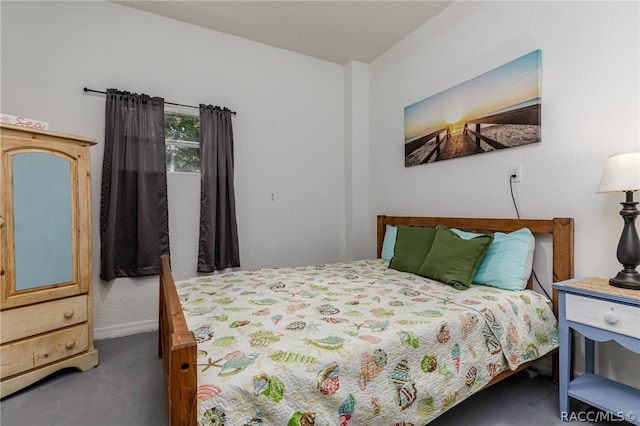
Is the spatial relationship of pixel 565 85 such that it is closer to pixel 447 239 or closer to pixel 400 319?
pixel 447 239

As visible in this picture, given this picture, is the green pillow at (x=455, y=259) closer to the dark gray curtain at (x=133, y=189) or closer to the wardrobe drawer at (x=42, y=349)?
the dark gray curtain at (x=133, y=189)

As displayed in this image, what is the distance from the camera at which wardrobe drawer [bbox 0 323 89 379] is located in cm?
176

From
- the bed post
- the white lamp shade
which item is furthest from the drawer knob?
the bed post

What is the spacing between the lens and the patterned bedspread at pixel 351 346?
37.9 inches

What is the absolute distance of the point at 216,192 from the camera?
2.95 m

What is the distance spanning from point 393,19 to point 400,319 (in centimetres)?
267

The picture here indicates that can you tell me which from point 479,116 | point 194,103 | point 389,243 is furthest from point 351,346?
point 194,103

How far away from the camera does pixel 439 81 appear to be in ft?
9.04

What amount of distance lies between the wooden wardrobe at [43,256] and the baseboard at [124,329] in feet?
1.80

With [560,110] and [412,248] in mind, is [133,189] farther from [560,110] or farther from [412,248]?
[560,110]

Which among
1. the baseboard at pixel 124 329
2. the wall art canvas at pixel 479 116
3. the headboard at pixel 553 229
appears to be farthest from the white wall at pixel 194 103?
the headboard at pixel 553 229

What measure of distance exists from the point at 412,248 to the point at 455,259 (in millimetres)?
427

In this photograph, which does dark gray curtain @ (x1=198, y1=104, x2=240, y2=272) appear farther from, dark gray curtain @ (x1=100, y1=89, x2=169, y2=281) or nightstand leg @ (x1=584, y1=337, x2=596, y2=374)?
nightstand leg @ (x1=584, y1=337, x2=596, y2=374)

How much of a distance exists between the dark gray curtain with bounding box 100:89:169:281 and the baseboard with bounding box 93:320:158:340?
0.45 metres
